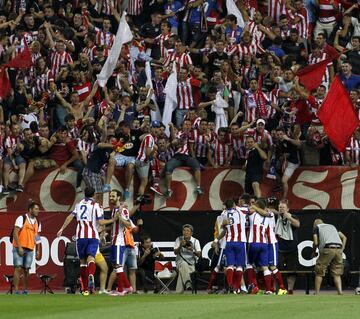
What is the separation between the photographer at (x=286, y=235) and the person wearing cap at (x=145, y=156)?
3.47 metres

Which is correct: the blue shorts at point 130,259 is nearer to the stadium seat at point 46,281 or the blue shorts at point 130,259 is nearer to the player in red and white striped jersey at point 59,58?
the stadium seat at point 46,281

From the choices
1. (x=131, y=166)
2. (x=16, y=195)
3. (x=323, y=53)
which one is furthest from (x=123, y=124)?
(x=323, y=53)

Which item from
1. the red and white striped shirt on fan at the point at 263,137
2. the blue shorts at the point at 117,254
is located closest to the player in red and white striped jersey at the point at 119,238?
the blue shorts at the point at 117,254

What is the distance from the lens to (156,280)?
1257 inches

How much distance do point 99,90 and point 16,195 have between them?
12.9ft

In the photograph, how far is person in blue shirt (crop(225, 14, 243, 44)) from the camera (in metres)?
37.0

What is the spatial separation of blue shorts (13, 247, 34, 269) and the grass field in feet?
9.67

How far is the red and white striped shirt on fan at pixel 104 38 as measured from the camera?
38.0 meters

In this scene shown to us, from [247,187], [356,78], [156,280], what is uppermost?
[356,78]

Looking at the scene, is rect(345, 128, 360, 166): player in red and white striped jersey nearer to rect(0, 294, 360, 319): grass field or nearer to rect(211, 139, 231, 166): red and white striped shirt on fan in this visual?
rect(211, 139, 231, 166): red and white striped shirt on fan

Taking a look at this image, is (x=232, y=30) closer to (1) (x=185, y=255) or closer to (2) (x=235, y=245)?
(1) (x=185, y=255)

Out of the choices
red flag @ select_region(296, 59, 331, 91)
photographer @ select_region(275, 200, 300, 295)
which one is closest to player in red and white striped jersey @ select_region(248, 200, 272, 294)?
photographer @ select_region(275, 200, 300, 295)

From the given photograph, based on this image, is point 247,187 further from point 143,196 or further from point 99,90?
point 99,90

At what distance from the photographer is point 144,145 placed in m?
33.0
